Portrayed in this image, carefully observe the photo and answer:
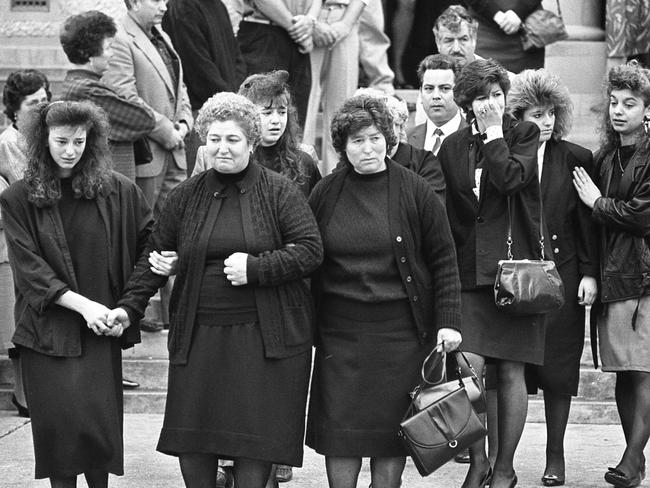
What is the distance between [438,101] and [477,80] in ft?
2.95

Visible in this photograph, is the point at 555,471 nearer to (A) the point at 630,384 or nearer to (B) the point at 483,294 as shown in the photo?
(A) the point at 630,384

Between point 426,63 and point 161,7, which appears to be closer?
point 426,63

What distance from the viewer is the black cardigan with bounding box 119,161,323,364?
5566 mm

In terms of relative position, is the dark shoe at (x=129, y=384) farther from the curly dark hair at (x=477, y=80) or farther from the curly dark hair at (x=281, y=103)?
the curly dark hair at (x=477, y=80)

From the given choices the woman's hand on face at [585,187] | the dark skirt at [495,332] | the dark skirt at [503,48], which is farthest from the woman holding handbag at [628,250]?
the dark skirt at [503,48]

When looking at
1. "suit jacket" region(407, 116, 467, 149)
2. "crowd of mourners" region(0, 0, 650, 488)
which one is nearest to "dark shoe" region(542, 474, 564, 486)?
"crowd of mourners" region(0, 0, 650, 488)

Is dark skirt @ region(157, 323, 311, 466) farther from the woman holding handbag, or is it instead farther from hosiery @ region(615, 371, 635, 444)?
hosiery @ region(615, 371, 635, 444)

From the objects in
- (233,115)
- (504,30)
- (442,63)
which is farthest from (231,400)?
(504,30)

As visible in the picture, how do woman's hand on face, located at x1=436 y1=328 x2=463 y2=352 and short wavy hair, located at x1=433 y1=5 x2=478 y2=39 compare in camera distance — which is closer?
woman's hand on face, located at x1=436 y1=328 x2=463 y2=352

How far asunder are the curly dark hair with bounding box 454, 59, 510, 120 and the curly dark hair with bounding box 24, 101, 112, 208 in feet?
5.41

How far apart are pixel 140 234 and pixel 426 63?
210 centimetres

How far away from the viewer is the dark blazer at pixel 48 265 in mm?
5715

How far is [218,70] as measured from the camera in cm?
902

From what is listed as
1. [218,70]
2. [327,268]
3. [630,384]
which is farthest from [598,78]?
[327,268]
